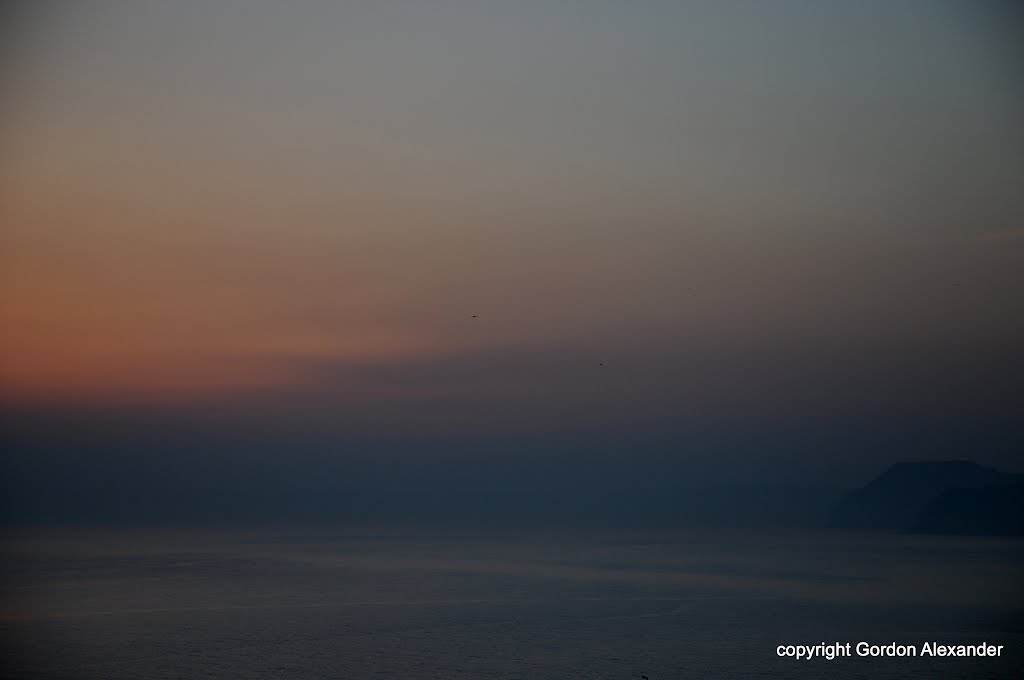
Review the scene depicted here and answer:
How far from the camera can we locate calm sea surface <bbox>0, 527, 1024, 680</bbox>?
42344mm

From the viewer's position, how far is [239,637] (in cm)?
4925

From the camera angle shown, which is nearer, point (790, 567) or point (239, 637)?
point (239, 637)

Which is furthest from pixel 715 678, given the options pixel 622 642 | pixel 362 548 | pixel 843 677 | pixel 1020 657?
pixel 362 548

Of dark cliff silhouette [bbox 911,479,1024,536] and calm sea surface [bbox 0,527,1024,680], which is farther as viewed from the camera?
dark cliff silhouette [bbox 911,479,1024,536]

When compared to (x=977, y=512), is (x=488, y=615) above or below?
below

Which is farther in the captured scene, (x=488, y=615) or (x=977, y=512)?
(x=977, y=512)

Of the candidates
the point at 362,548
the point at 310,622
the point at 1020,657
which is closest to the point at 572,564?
the point at 362,548

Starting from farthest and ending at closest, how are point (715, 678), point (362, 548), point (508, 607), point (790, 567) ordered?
point (362, 548) → point (790, 567) → point (508, 607) → point (715, 678)

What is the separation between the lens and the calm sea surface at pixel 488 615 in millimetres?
42344

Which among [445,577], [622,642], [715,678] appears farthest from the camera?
[445,577]

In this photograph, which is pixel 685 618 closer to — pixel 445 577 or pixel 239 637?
pixel 239 637

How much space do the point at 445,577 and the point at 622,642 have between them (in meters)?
41.0

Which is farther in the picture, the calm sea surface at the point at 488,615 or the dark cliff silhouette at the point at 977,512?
the dark cliff silhouette at the point at 977,512

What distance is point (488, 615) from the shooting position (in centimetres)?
5991
